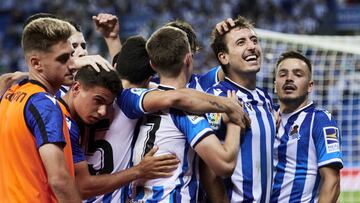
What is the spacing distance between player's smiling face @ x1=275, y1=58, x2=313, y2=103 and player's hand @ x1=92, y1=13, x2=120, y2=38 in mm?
1328

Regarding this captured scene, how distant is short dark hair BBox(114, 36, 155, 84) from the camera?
16.9 feet

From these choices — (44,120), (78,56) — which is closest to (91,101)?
(44,120)

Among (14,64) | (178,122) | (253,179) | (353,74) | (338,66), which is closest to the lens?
(178,122)

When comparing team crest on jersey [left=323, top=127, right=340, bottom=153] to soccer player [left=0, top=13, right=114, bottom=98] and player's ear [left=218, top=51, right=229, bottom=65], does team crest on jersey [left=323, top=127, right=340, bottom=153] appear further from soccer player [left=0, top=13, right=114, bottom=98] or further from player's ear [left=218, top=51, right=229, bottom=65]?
soccer player [left=0, top=13, right=114, bottom=98]

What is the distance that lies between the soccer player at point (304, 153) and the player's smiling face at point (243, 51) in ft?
2.08

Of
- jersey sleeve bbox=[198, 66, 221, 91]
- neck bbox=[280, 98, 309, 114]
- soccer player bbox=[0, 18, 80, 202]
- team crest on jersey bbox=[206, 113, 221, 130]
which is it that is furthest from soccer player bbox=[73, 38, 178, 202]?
neck bbox=[280, 98, 309, 114]

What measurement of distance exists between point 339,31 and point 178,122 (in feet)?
66.4

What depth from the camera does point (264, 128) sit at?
533 cm

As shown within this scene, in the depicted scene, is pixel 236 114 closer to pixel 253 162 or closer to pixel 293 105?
pixel 253 162

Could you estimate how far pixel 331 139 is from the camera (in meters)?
5.79

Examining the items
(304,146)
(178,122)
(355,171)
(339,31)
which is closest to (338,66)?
A: (355,171)

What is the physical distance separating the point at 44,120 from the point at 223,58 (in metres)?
1.80

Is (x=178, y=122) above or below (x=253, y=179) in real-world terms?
above

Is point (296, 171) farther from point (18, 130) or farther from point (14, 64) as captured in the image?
point (14, 64)
